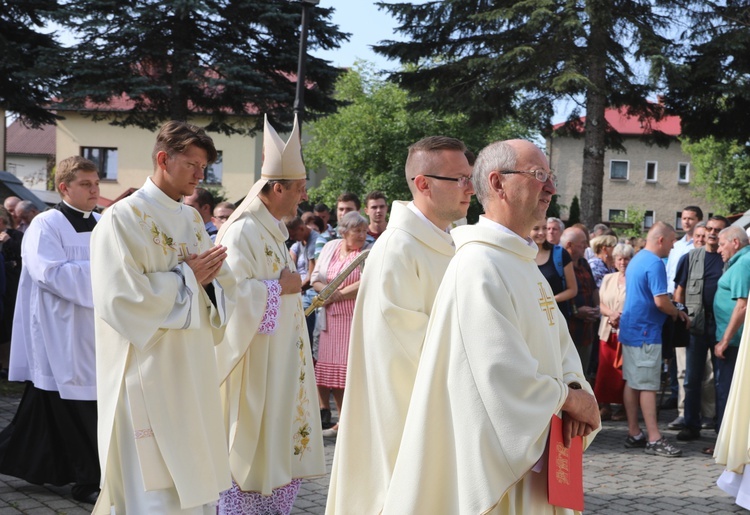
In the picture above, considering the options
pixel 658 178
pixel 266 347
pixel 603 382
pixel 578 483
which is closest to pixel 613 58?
pixel 603 382

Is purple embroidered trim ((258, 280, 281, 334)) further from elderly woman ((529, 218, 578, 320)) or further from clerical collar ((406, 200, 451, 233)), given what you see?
elderly woman ((529, 218, 578, 320))

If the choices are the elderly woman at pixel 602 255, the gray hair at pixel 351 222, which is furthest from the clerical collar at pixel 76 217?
the elderly woman at pixel 602 255

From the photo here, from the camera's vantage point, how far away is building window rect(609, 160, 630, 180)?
197 ft

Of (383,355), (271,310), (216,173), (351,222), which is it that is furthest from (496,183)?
(216,173)

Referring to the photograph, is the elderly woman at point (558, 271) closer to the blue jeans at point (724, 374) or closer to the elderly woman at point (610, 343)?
the elderly woman at point (610, 343)

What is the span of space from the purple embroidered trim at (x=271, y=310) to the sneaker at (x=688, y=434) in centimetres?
492

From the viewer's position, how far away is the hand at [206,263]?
14.3 ft

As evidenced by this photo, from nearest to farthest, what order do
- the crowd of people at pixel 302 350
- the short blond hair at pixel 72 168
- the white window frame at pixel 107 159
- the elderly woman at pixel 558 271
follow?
the crowd of people at pixel 302 350, the short blond hair at pixel 72 168, the elderly woman at pixel 558 271, the white window frame at pixel 107 159

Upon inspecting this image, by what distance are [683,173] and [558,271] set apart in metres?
57.2

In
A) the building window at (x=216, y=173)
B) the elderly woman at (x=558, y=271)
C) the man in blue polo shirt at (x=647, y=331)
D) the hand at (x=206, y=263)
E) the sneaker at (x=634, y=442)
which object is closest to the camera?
the hand at (x=206, y=263)

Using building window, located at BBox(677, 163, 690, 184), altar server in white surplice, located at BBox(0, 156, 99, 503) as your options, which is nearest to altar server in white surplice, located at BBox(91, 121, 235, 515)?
altar server in white surplice, located at BBox(0, 156, 99, 503)

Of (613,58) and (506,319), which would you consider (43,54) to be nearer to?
(613,58)

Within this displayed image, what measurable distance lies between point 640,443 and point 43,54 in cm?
1879

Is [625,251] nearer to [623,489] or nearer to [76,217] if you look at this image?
[623,489]
